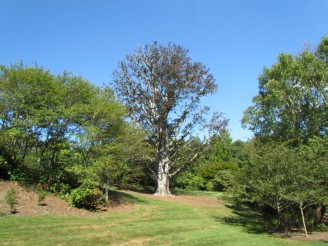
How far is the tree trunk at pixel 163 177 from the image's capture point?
76.5ft

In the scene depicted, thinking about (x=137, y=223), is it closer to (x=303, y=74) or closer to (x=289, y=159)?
(x=289, y=159)

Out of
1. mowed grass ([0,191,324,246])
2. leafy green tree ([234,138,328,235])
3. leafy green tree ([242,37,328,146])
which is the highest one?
leafy green tree ([242,37,328,146])

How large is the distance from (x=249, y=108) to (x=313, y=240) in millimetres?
12360

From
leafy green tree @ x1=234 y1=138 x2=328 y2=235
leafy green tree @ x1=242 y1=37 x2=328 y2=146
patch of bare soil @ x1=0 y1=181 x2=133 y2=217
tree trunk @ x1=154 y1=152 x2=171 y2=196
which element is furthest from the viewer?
tree trunk @ x1=154 y1=152 x2=171 y2=196

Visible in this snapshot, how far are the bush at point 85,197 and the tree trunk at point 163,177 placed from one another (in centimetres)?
1094

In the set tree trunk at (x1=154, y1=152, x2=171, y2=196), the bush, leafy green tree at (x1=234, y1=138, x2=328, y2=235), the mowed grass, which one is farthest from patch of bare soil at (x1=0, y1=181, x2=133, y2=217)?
tree trunk at (x1=154, y1=152, x2=171, y2=196)

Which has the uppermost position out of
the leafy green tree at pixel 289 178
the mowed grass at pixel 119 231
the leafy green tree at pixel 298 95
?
the leafy green tree at pixel 298 95

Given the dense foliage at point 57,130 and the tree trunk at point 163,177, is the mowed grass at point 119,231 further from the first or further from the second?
the tree trunk at point 163,177

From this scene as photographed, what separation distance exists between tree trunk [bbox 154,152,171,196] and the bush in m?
10.9

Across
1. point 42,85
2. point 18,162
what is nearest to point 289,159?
point 42,85

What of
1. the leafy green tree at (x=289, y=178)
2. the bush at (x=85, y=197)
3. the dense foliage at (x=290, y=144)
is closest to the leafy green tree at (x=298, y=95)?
the dense foliage at (x=290, y=144)

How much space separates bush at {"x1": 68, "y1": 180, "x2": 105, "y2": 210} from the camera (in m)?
12.1

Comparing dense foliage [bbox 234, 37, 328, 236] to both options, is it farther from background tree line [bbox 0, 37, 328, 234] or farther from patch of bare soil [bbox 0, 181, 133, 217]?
patch of bare soil [bbox 0, 181, 133, 217]

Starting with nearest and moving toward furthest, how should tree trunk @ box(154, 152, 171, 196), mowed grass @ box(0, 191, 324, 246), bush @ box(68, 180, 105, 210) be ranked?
mowed grass @ box(0, 191, 324, 246) → bush @ box(68, 180, 105, 210) → tree trunk @ box(154, 152, 171, 196)
